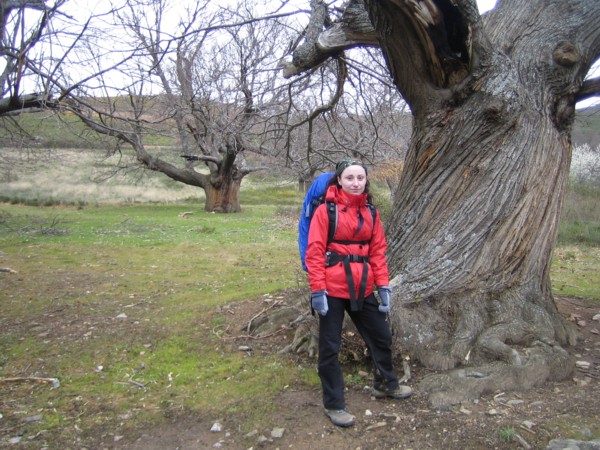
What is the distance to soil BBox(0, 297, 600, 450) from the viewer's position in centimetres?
315

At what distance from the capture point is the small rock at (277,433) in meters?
3.33

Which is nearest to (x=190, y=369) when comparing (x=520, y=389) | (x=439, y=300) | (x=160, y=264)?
(x=439, y=300)

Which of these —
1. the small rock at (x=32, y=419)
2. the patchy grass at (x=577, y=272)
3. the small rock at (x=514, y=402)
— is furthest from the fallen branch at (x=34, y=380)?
the patchy grass at (x=577, y=272)

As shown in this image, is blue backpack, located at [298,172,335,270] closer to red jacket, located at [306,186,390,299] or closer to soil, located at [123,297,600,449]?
red jacket, located at [306,186,390,299]

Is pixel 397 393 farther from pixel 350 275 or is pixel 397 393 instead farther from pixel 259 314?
pixel 259 314

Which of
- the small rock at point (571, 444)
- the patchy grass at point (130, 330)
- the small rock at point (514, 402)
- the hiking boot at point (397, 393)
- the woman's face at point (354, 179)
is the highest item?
the woman's face at point (354, 179)

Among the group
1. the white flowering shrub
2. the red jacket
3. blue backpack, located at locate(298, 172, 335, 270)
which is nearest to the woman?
the red jacket

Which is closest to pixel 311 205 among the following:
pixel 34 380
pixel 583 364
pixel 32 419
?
pixel 32 419

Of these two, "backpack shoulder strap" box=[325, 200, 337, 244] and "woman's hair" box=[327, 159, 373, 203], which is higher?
"woman's hair" box=[327, 159, 373, 203]

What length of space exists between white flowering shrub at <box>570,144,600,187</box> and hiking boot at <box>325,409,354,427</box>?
28.3 meters

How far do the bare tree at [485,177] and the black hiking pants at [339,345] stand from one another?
0.55 m

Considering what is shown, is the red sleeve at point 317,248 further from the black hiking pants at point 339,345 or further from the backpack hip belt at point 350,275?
the black hiking pants at point 339,345

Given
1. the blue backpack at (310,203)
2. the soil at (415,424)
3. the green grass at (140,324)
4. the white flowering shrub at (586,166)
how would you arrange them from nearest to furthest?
the soil at (415,424) → the blue backpack at (310,203) → the green grass at (140,324) → the white flowering shrub at (586,166)

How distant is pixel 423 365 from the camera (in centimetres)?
413
